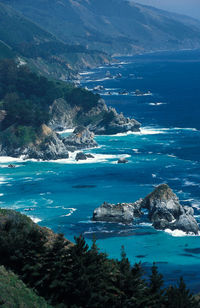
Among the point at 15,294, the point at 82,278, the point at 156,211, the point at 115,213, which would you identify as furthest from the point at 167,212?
the point at 15,294

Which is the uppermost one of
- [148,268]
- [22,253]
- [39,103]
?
[39,103]

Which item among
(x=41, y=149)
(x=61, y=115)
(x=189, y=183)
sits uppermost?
(x=61, y=115)

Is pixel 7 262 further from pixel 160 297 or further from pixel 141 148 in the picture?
pixel 141 148

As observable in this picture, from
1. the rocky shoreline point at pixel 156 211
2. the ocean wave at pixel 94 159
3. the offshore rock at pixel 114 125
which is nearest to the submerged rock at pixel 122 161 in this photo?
the ocean wave at pixel 94 159

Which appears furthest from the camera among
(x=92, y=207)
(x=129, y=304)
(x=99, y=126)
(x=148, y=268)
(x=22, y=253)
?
(x=99, y=126)

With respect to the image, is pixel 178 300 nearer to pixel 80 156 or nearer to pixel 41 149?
pixel 80 156

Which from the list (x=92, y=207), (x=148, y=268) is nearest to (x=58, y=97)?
(x=92, y=207)
